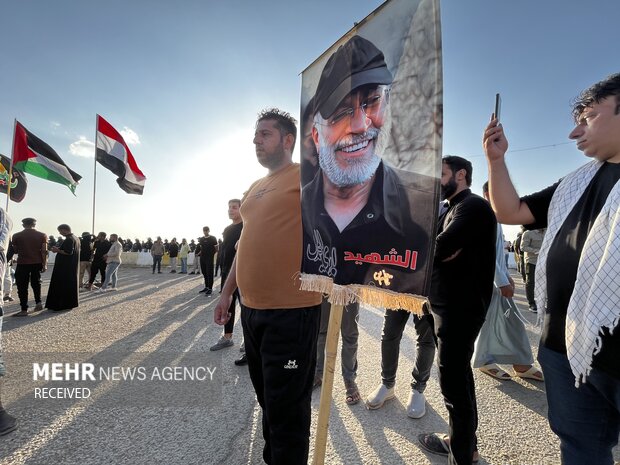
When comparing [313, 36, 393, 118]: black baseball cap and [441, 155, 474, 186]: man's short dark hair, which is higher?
[313, 36, 393, 118]: black baseball cap

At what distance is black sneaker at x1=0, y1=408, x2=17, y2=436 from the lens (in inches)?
91.0

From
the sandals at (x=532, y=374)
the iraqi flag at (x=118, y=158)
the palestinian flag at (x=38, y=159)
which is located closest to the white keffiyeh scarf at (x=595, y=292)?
the sandals at (x=532, y=374)

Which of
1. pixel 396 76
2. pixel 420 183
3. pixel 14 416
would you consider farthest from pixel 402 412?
pixel 14 416

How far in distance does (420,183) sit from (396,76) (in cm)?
53

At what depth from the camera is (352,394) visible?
285cm

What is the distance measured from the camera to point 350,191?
5.30ft

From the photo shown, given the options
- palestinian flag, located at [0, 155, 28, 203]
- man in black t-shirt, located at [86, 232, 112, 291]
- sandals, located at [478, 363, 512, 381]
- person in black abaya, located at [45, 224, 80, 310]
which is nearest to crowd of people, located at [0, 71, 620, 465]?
sandals, located at [478, 363, 512, 381]

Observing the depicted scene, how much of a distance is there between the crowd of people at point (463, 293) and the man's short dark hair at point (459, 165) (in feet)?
0.04

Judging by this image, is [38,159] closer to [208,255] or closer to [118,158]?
[118,158]

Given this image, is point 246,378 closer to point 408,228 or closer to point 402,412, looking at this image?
→ point 402,412

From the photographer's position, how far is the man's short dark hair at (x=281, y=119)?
209 cm

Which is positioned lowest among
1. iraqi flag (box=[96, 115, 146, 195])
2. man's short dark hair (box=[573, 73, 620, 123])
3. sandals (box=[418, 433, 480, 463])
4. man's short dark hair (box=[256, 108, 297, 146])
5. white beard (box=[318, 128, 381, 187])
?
sandals (box=[418, 433, 480, 463])

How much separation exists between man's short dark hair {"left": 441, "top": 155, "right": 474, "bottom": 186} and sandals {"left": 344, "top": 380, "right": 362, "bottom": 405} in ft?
6.82

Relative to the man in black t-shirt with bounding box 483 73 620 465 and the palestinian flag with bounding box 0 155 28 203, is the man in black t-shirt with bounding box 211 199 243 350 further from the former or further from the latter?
the palestinian flag with bounding box 0 155 28 203
